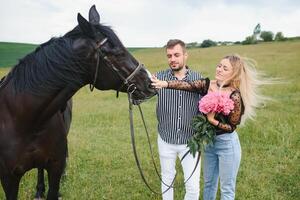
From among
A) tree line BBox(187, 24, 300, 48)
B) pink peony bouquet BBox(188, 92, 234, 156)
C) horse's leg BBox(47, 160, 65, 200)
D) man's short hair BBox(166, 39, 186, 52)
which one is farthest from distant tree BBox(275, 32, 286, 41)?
horse's leg BBox(47, 160, 65, 200)

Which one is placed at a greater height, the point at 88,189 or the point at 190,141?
the point at 190,141

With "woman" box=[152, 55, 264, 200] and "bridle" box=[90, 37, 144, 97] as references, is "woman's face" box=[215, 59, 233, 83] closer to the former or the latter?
"woman" box=[152, 55, 264, 200]

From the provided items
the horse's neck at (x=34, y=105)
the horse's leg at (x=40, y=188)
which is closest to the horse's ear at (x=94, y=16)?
the horse's neck at (x=34, y=105)

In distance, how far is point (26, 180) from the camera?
20.5ft

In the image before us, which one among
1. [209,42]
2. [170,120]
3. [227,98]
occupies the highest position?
[227,98]

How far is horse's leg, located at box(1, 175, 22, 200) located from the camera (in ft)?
13.2

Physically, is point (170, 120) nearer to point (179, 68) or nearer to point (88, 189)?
point (179, 68)

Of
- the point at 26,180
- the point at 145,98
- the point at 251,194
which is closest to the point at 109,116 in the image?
the point at 26,180

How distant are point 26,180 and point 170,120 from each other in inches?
121

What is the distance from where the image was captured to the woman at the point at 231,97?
398 centimetres

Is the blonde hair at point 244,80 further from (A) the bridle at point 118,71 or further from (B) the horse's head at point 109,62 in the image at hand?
(A) the bridle at point 118,71

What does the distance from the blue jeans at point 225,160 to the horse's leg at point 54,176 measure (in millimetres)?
1581

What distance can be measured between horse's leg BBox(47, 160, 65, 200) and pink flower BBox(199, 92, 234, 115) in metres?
1.63

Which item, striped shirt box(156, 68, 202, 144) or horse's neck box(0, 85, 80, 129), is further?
striped shirt box(156, 68, 202, 144)
